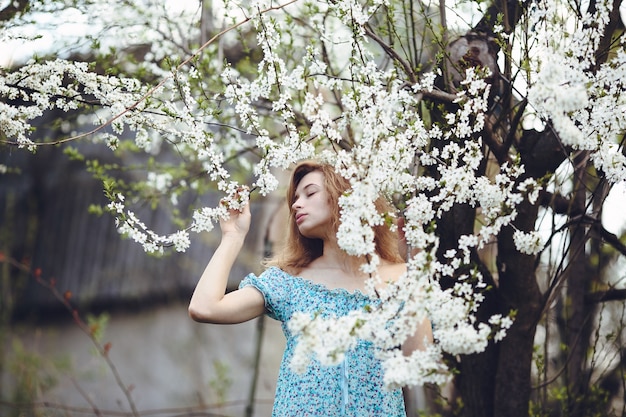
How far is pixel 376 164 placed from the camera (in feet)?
5.67

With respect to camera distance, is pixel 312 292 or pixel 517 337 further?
pixel 517 337

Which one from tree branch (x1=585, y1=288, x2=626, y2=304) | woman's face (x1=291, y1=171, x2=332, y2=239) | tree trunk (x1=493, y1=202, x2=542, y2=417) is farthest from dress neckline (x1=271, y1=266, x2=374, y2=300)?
tree branch (x1=585, y1=288, x2=626, y2=304)

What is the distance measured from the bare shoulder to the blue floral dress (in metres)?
0.11

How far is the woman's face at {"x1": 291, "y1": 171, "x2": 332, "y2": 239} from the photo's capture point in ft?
7.36

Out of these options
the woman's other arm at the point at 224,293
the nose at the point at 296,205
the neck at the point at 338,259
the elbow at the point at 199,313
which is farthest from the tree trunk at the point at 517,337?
the elbow at the point at 199,313

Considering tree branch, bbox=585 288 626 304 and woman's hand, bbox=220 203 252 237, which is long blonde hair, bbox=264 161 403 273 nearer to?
woman's hand, bbox=220 203 252 237

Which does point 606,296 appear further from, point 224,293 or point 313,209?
point 224,293

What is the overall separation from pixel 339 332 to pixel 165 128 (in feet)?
2.99

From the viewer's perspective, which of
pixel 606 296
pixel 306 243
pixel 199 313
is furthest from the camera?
pixel 606 296

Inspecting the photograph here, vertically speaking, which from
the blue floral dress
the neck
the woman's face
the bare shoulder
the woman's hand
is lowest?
the blue floral dress

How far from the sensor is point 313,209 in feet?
7.38

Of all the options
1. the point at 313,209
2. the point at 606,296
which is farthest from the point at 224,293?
the point at 606,296

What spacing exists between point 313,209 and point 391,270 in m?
0.30

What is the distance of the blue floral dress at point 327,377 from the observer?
2059 mm
